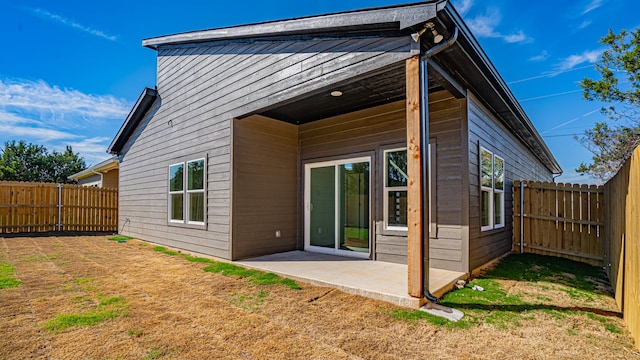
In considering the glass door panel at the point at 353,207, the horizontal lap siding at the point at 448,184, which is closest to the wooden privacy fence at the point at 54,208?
the glass door panel at the point at 353,207

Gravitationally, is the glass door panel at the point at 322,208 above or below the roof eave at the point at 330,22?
below

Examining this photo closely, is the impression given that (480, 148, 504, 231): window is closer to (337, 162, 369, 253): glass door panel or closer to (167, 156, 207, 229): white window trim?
(337, 162, 369, 253): glass door panel

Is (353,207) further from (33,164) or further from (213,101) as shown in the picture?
(33,164)

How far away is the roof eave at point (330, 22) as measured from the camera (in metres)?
3.27

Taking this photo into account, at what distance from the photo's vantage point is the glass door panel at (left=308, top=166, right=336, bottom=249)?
6277 mm

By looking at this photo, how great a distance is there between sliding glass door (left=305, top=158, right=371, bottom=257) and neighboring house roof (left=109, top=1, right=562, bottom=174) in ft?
3.70

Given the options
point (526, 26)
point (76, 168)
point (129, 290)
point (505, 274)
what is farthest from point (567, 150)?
point (76, 168)

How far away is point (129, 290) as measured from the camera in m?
3.97

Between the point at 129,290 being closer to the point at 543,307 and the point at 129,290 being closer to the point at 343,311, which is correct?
the point at 343,311

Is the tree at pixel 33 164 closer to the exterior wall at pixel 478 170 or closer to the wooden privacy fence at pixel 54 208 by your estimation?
the wooden privacy fence at pixel 54 208

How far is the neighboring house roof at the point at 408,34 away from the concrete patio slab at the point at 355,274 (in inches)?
101

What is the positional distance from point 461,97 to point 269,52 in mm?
3067

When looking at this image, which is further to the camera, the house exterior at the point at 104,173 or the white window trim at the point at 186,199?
the house exterior at the point at 104,173

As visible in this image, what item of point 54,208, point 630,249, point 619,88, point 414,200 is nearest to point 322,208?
point 414,200
